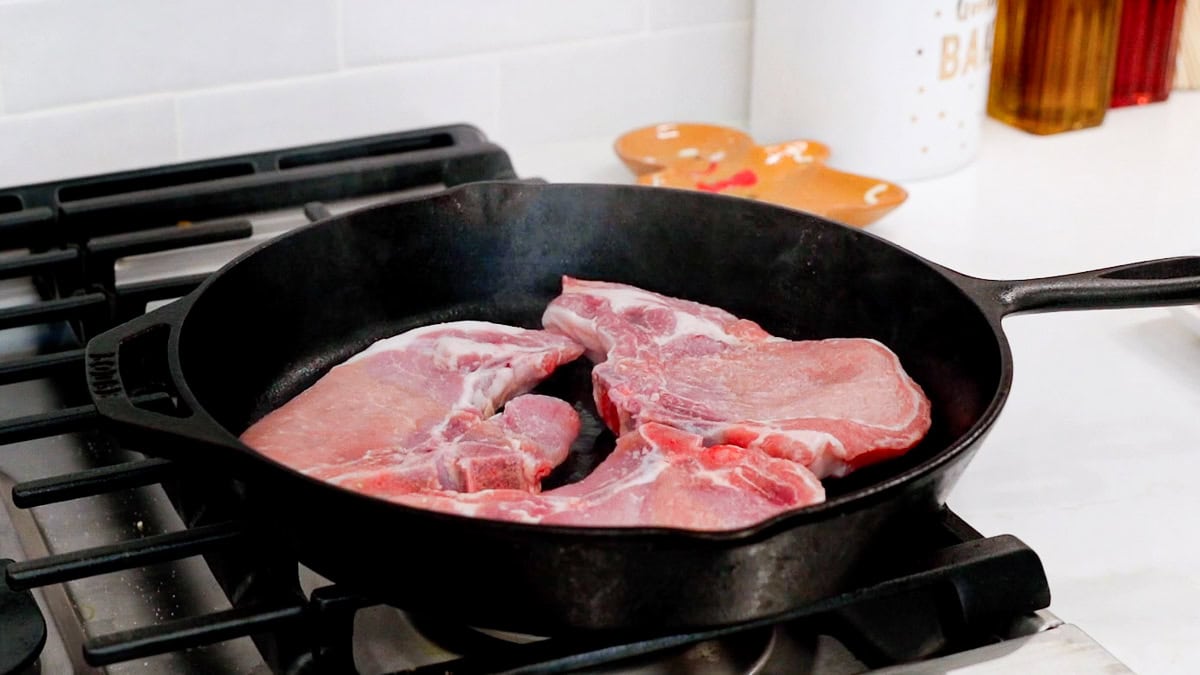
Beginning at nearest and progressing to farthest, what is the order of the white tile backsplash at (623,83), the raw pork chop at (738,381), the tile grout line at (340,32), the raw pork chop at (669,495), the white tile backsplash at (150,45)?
the raw pork chop at (669,495), the raw pork chop at (738,381), the white tile backsplash at (150,45), the tile grout line at (340,32), the white tile backsplash at (623,83)

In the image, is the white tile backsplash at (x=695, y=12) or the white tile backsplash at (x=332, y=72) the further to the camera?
the white tile backsplash at (x=695, y=12)

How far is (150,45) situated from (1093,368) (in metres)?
0.82

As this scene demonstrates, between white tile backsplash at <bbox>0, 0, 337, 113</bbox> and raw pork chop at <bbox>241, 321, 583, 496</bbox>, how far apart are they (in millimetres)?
418

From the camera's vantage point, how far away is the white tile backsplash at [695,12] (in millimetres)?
1364

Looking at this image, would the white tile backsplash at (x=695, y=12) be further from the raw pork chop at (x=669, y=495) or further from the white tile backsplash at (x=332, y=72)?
the raw pork chop at (x=669, y=495)

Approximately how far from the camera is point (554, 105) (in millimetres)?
1372

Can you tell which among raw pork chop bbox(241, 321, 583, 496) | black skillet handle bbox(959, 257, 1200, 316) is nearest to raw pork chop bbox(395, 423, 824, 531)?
raw pork chop bbox(241, 321, 583, 496)

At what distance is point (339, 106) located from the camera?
1266mm

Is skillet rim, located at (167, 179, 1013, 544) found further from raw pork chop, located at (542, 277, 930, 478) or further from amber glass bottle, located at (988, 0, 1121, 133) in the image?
amber glass bottle, located at (988, 0, 1121, 133)

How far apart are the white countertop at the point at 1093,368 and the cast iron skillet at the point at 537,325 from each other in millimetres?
103

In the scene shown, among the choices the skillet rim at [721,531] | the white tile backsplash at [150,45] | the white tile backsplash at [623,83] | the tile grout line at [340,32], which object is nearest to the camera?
the skillet rim at [721,531]

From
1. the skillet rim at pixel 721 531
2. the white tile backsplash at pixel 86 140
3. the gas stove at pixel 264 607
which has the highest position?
the white tile backsplash at pixel 86 140

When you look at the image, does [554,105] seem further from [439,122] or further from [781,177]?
[781,177]

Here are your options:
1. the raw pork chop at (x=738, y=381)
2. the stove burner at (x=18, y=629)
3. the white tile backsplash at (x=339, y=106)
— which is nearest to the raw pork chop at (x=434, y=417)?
the raw pork chop at (x=738, y=381)
